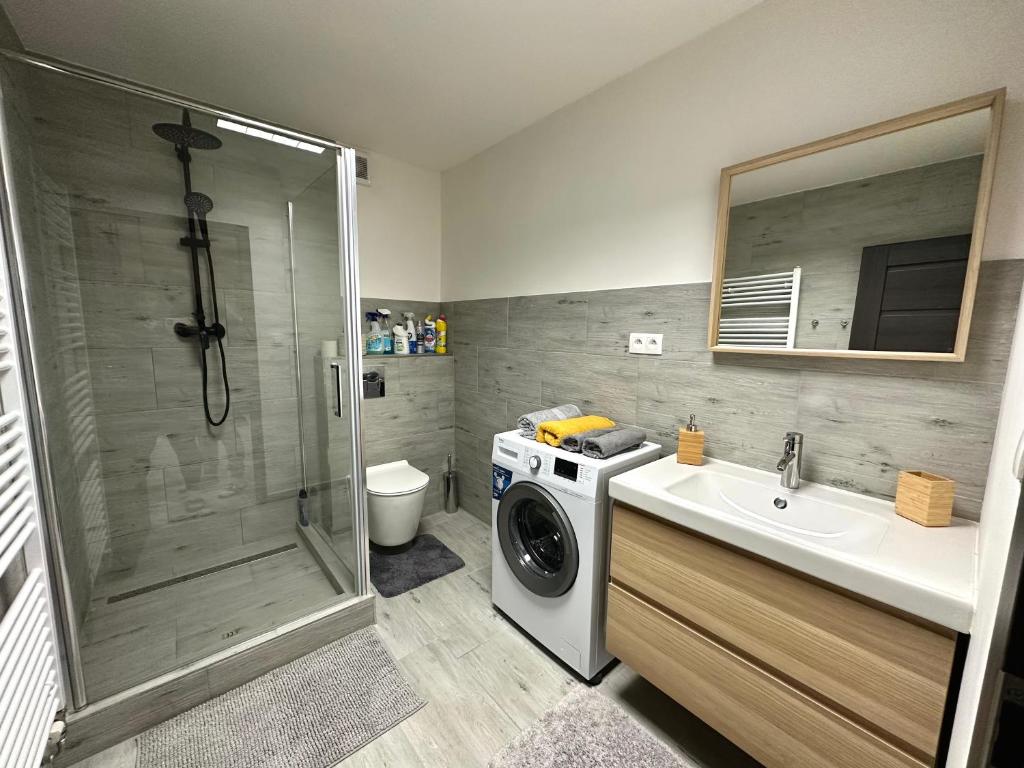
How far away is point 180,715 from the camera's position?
56.7 inches

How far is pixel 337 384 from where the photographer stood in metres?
1.89

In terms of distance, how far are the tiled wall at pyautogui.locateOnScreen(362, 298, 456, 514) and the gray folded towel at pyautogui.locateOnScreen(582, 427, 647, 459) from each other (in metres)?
1.50

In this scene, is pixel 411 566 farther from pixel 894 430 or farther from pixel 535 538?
pixel 894 430

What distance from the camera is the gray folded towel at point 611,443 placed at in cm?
156

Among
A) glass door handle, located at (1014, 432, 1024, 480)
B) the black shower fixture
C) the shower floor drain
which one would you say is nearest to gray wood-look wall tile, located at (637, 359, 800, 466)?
glass door handle, located at (1014, 432, 1024, 480)

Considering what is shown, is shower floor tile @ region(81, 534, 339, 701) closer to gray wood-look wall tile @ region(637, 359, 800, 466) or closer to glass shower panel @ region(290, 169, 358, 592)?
glass shower panel @ region(290, 169, 358, 592)

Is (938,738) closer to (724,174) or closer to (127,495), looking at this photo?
(724,174)

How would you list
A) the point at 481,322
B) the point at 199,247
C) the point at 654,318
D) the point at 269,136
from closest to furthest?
the point at 269,136
the point at 654,318
the point at 199,247
the point at 481,322

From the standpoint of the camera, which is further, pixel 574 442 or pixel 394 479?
pixel 394 479

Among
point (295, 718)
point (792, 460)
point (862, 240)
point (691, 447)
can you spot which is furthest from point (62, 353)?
point (862, 240)

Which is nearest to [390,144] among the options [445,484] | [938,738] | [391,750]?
[445,484]

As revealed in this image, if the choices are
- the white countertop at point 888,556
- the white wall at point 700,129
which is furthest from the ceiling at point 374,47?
the white countertop at point 888,556

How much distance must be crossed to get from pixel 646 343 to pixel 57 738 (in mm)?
2423

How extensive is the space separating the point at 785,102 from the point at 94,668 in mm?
3089
